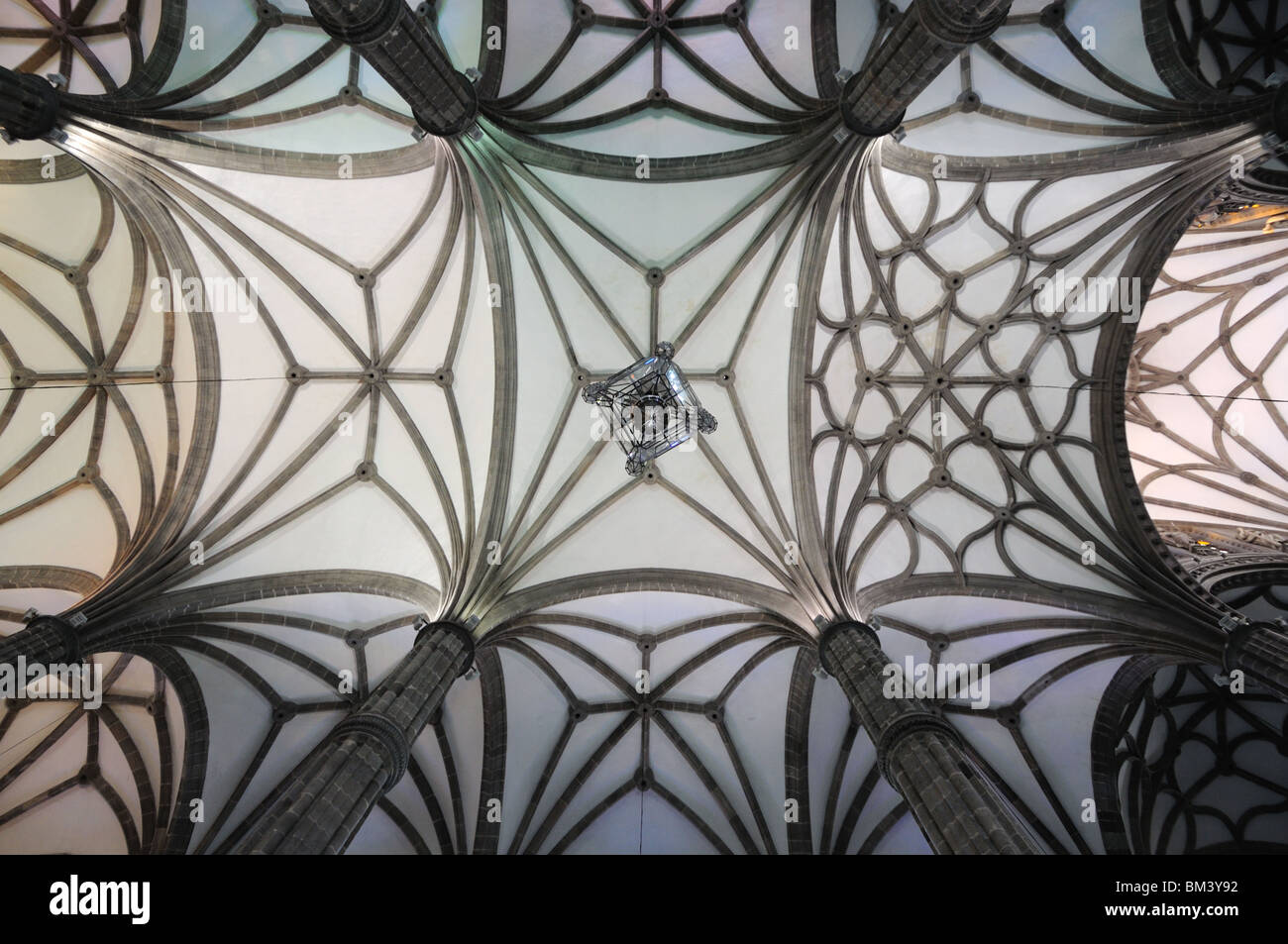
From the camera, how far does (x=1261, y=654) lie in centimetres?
1034

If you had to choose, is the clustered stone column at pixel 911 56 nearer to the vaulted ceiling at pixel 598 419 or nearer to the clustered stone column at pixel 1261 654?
the vaulted ceiling at pixel 598 419

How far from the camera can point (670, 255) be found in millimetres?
15094

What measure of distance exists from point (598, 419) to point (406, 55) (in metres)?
7.81

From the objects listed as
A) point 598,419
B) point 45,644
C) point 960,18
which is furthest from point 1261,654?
point 45,644

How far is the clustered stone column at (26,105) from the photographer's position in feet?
30.2

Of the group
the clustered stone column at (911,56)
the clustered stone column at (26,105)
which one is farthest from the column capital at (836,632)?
the clustered stone column at (26,105)

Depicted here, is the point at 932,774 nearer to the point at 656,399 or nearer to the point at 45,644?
the point at 656,399

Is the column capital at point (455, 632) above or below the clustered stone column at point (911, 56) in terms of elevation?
below

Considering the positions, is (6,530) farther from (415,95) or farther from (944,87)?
(944,87)

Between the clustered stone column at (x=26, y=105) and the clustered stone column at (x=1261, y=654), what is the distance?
→ 1807 cm

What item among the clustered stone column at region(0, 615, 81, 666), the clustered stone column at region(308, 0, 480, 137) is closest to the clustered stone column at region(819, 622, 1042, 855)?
the clustered stone column at region(308, 0, 480, 137)

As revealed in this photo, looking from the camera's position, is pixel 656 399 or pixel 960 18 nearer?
pixel 960 18

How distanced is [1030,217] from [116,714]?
20.4m
